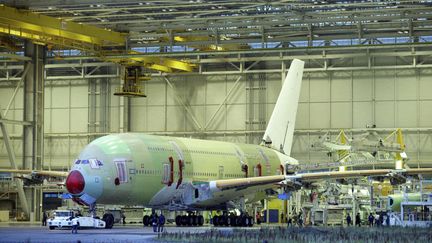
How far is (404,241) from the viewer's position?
3638 cm

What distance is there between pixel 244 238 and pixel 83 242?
20.9 feet

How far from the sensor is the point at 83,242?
123 feet

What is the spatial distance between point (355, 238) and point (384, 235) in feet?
9.10

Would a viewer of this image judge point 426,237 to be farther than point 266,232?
No

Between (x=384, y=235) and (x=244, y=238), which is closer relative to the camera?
(x=244, y=238)

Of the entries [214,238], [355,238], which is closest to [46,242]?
[214,238]

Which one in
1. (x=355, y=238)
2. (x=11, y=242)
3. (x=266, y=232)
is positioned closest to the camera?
(x=11, y=242)

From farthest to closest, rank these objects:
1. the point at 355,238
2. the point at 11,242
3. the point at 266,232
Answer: the point at 266,232 → the point at 355,238 → the point at 11,242

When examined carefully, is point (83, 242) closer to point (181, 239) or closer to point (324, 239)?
point (181, 239)

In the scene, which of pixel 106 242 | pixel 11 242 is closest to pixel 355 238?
pixel 106 242

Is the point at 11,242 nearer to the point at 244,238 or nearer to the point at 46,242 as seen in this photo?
the point at 46,242

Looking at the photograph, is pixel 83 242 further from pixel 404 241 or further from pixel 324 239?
pixel 404 241

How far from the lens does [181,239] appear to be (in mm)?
38406

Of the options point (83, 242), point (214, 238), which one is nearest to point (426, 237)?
point (214, 238)
